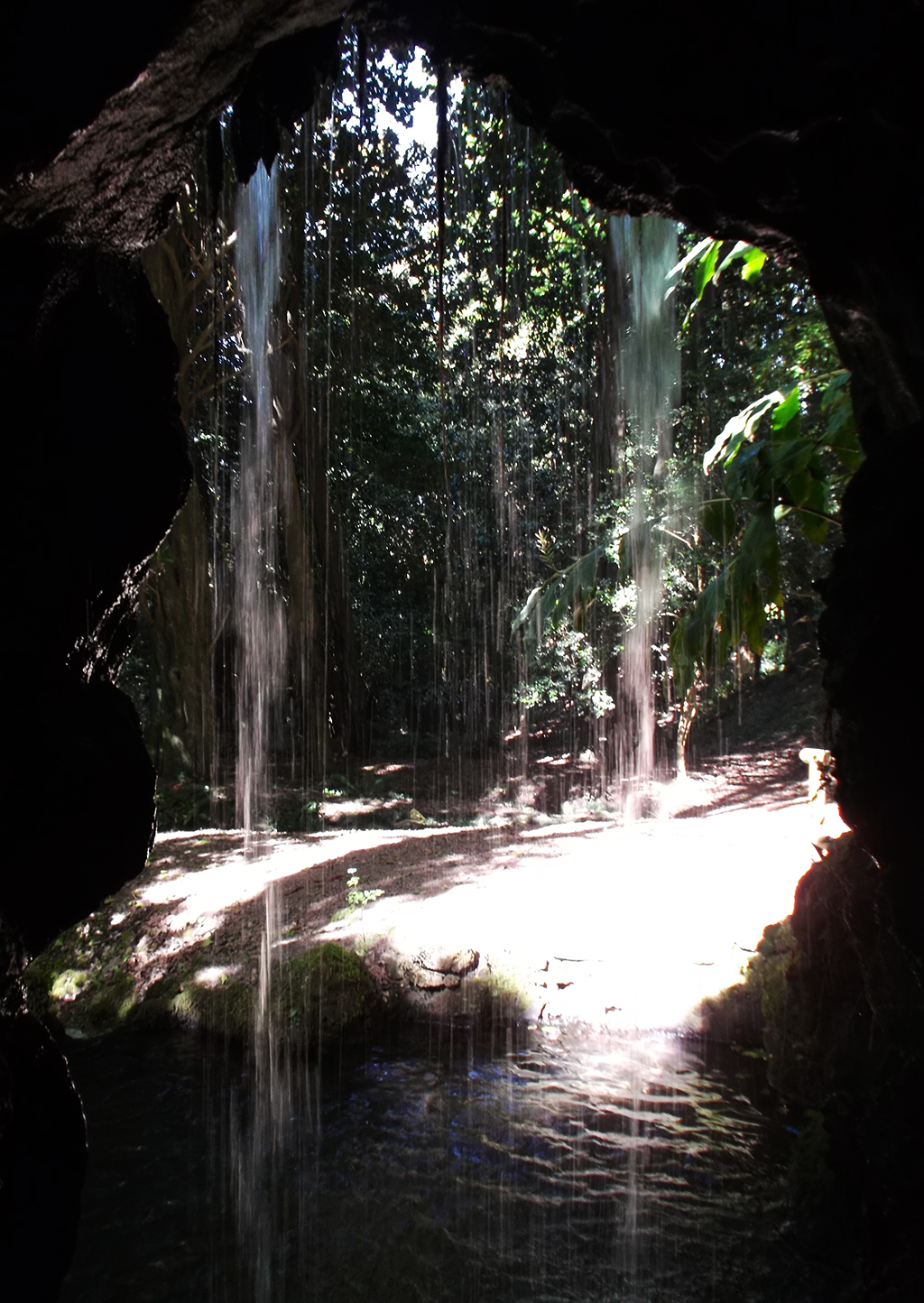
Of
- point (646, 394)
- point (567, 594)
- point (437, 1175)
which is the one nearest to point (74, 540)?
point (437, 1175)

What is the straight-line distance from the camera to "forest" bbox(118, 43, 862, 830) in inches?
477

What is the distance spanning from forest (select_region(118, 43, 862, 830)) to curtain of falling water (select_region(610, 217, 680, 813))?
2.3 inches

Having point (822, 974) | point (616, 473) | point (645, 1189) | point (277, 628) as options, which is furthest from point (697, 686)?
point (645, 1189)

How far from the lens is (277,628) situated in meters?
16.3

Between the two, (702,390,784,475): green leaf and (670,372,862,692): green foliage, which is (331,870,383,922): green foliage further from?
(702,390,784,475): green leaf

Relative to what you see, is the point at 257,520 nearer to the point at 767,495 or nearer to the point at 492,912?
the point at 492,912

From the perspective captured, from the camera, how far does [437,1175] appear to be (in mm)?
4742

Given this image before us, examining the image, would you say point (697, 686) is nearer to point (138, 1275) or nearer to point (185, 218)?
point (185, 218)

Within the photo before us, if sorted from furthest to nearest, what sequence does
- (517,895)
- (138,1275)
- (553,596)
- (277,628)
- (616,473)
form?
(277,628) → (616,473) → (553,596) → (517,895) → (138,1275)

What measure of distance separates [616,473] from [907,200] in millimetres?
11179

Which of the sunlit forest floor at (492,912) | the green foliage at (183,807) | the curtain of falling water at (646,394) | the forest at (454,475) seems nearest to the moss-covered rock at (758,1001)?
the sunlit forest floor at (492,912)

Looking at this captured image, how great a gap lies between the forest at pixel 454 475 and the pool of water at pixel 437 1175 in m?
5.39

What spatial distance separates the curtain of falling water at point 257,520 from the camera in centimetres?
1305

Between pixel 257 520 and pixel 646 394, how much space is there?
289 inches
